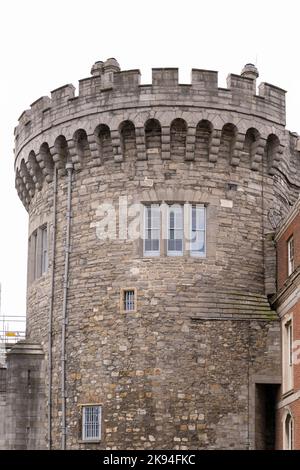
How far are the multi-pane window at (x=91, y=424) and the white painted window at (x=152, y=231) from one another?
474 centimetres

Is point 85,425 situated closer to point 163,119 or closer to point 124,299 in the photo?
point 124,299

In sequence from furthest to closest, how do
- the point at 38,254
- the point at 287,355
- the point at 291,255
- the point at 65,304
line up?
the point at 38,254, the point at 65,304, the point at 291,255, the point at 287,355

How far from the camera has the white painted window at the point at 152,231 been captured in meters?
37.3

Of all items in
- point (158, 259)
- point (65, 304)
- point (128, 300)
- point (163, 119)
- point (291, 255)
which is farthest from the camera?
point (65, 304)

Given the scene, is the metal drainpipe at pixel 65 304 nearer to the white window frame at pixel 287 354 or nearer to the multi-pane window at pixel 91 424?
the multi-pane window at pixel 91 424

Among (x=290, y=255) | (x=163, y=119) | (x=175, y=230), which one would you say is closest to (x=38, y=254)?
(x=175, y=230)

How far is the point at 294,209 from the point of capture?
118 feet

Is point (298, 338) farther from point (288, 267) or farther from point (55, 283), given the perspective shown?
point (55, 283)

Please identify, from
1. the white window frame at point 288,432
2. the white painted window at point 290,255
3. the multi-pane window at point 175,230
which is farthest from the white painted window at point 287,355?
the multi-pane window at point 175,230

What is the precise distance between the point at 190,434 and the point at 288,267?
5.54 meters

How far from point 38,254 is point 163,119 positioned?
614 centimetres

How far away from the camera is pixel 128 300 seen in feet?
121

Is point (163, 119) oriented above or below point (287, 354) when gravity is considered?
above

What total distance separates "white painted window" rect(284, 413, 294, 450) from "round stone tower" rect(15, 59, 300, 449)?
877mm
